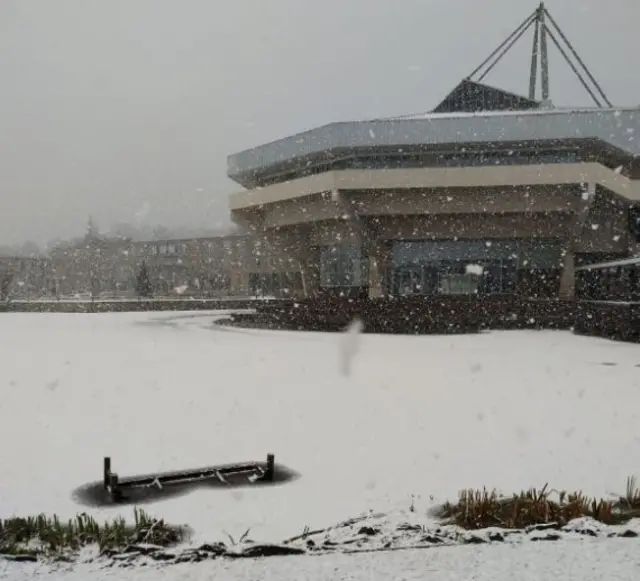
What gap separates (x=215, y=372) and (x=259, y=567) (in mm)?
10939

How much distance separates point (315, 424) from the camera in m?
10.3

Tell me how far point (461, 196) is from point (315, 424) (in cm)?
2926

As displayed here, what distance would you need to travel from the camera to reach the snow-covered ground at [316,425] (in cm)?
702

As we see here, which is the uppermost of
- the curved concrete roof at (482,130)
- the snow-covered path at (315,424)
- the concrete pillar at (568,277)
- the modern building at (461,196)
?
the curved concrete roof at (482,130)

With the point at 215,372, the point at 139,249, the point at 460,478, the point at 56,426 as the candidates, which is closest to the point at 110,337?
the point at 215,372

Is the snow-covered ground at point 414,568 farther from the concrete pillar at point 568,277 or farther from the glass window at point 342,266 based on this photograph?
the glass window at point 342,266

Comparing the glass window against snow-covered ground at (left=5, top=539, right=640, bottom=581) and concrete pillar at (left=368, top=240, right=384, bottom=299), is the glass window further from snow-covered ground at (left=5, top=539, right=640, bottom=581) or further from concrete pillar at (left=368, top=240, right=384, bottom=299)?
snow-covered ground at (left=5, top=539, right=640, bottom=581)

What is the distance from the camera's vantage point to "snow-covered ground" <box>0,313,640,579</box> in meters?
7.02

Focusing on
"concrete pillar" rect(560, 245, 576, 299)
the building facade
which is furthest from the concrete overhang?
"concrete pillar" rect(560, 245, 576, 299)

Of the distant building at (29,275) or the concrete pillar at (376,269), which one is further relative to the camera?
the distant building at (29,275)

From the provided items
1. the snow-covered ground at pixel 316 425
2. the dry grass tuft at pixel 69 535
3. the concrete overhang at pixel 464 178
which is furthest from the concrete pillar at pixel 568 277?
the dry grass tuft at pixel 69 535

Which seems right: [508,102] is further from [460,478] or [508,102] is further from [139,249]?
[139,249]

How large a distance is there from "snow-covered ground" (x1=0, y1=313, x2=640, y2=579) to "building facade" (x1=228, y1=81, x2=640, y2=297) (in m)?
19.1

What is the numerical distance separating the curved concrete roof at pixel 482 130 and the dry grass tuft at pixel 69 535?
3420 cm
